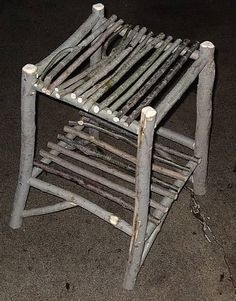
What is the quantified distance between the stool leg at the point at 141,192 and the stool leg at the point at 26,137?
0.27m

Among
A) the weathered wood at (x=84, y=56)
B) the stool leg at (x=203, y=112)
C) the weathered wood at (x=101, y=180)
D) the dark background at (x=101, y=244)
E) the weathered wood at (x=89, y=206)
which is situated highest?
the weathered wood at (x=84, y=56)

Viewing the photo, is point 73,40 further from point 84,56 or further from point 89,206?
point 89,206

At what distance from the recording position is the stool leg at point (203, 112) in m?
1.25

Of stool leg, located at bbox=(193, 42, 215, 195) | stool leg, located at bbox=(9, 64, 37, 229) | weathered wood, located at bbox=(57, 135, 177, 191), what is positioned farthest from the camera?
weathered wood, located at bbox=(57, 135, 177, 191)

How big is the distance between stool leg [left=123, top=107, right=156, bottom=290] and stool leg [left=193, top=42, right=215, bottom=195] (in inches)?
11.5

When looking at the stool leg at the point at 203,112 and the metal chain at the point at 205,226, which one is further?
the metal chain at the point at 205,226

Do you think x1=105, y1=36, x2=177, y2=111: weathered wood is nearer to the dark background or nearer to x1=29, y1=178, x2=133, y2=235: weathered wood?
x1=29, y1=178, x2=133, y2=235: weathered wood

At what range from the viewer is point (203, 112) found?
4.50 feet

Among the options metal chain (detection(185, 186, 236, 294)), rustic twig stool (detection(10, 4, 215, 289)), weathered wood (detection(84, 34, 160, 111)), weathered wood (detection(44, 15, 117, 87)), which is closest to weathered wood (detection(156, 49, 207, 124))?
rustic twig stool (detection(10, 4, 215, 289))

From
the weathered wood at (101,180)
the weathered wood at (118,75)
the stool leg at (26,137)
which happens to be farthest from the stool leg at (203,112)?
the stool leg at (26,137)

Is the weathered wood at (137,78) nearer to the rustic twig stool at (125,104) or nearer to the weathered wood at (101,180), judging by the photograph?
the rustic twig stool at (125,104)

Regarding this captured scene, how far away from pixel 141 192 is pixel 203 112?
1.09 ft

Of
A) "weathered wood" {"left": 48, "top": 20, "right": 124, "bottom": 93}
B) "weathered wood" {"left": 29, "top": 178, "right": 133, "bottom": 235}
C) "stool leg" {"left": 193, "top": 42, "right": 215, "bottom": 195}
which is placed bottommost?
"weathered wood" {"left": 29, "top": 178, "right": 133, "bottom": 235}

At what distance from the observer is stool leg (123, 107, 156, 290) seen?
1.05m
